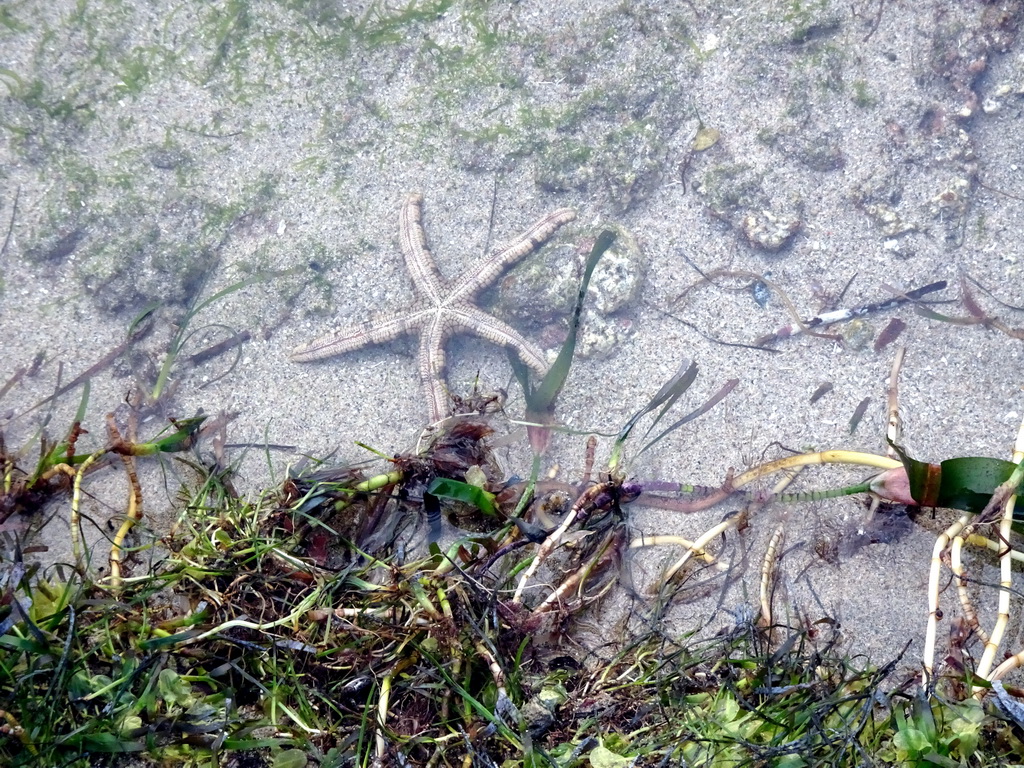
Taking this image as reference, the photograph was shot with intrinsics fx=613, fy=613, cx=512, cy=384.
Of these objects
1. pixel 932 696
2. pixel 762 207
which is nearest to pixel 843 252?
pixel 762 207

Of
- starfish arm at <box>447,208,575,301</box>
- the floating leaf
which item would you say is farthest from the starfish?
the floating leaf

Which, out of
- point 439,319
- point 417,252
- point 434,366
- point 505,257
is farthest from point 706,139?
point 434,366

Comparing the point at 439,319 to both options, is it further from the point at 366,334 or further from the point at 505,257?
the point at 505,257

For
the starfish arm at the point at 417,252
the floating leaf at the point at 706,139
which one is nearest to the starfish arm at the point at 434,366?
the starfish arm at the point at 417,252

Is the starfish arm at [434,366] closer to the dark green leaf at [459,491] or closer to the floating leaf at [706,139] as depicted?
the dark green leaf at [459,491]

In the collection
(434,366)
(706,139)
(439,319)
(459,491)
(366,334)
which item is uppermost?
(706,139)

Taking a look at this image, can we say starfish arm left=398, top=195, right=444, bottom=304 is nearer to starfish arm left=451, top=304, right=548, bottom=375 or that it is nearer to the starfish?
the starfish
